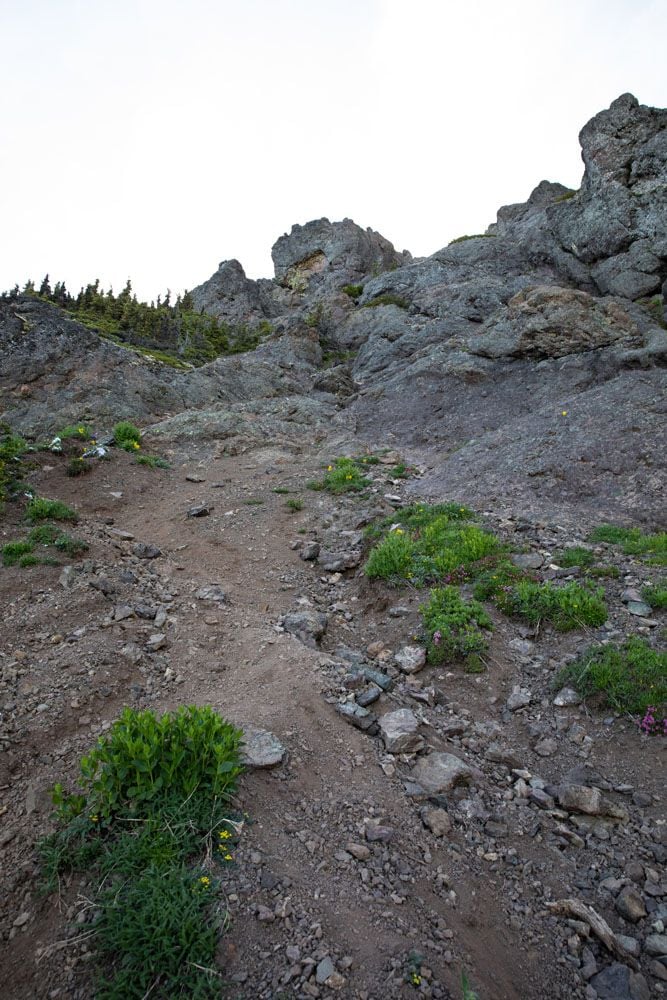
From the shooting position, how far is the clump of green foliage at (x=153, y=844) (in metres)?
3.17

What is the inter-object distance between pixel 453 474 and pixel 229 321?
4697 cm

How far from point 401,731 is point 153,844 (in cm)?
288

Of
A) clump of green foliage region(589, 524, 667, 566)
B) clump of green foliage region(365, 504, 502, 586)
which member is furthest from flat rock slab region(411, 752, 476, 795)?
clump of green foliage region(589, 524, 667, 566)

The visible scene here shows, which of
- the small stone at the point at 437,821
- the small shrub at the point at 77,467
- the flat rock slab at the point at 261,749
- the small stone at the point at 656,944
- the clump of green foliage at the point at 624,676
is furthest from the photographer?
the small shrub at the point at 77,467

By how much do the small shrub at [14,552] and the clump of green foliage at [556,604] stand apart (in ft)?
27.4

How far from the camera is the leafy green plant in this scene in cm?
1891

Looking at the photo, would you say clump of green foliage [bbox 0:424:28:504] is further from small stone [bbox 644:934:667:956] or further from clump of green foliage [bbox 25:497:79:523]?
small stone [bbox 644:934:667:956]

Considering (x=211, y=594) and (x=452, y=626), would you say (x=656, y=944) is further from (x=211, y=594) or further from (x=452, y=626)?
(x=211, y=594)

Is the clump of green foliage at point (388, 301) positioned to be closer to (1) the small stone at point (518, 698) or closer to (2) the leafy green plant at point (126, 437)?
(2) the leafy green plant at point (126, 437)

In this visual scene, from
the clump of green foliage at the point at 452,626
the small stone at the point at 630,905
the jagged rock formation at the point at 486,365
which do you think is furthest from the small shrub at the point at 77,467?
the small stone at the point at 630,905

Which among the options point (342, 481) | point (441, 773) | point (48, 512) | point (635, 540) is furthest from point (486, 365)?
point (441, 773)

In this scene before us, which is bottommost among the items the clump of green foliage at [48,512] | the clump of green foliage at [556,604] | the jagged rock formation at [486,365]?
the clump of green foliage at [556,604]

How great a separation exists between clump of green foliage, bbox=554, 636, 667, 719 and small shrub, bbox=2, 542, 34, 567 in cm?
892

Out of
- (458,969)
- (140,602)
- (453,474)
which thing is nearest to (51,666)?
(140,602)
